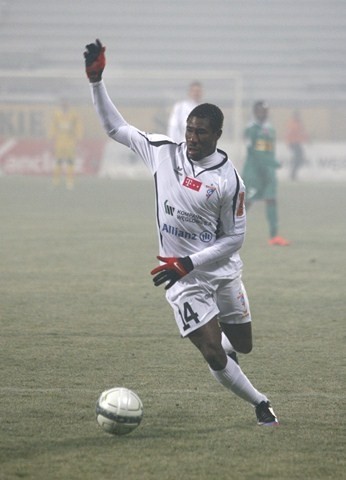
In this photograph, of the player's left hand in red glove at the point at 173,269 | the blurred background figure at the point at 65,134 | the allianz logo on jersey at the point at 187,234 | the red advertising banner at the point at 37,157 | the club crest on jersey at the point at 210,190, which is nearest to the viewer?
the player's left hand in red glove at the point at 173,269

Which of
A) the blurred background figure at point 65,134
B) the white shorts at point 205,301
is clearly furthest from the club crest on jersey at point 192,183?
the blurred background figure at point 65,134

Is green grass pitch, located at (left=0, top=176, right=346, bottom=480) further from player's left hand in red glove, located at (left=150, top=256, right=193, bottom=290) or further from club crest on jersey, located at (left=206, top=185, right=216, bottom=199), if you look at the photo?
club crest on jersey, located at (left=206, top=185, right=216, bottom=199)

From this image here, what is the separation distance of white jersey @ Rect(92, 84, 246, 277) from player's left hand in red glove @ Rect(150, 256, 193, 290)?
6 centimetres

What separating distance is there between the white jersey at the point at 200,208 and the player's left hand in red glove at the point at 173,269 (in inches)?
2.2

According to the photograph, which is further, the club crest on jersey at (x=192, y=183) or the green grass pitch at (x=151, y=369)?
the club crest on jersey at (x=192, y=183)

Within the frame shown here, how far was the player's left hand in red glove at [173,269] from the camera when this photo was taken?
18.4ft

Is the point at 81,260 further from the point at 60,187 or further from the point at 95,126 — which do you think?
the point at 95,126

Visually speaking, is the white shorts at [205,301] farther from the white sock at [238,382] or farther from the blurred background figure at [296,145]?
the blurred background figure at [296,145]

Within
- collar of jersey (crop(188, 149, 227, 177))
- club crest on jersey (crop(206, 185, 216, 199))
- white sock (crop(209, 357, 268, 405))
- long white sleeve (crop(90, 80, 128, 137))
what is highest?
long white sleeve (crop(90, 80, 128, 137))

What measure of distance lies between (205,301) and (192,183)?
2.16ft

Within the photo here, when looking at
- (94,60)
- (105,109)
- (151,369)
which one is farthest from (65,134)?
(94,60)

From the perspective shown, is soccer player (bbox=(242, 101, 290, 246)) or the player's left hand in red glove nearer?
the player's left hand in red glove

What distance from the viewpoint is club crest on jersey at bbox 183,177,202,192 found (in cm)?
574

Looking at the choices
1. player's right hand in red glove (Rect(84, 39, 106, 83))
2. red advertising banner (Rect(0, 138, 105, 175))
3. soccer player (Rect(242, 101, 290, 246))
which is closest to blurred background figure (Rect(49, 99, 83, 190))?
red advertising banner (Rect(0, 138, 105, 175))
